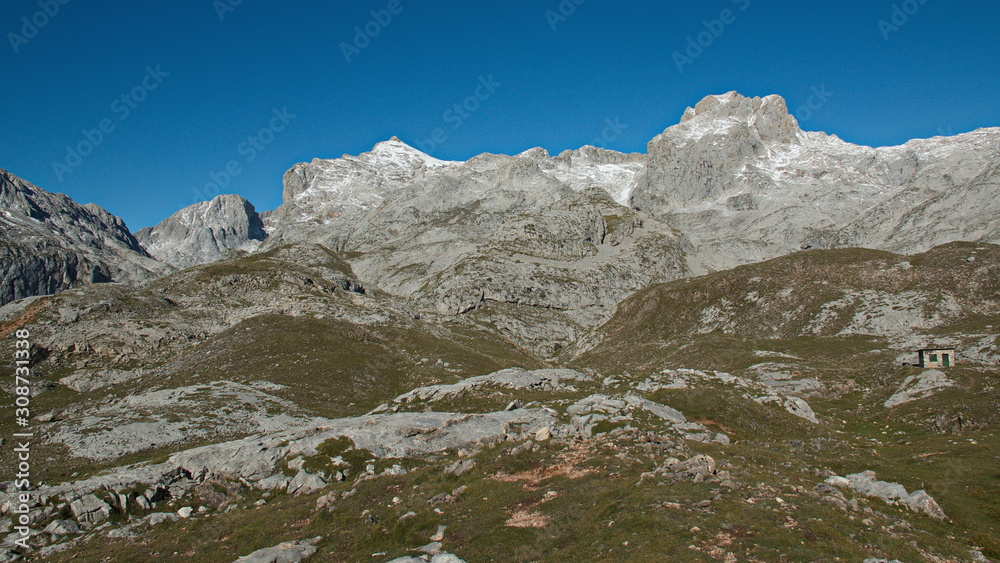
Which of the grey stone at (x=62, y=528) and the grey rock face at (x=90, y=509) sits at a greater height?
the grey rock face at (x=90, y=509)

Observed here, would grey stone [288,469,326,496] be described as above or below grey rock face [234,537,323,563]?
above

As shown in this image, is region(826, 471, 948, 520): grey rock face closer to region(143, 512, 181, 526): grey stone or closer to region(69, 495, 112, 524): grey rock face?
region(143, 512, 181, 526): grey stone

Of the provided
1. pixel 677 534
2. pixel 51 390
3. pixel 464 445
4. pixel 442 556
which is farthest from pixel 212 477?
pixel 51 390

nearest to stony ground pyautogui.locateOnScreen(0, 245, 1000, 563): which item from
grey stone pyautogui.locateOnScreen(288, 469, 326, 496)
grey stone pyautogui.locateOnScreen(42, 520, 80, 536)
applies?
grey stone pyautogui.locateOnScreen(42, 520, 80, 536)

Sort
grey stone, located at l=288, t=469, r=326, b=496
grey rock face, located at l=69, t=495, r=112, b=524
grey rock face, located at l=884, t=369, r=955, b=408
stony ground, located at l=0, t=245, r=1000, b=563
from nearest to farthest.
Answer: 1. stony ground, located at l=0, t=245, r=1000, b=563
2. grey rock face, located at l=69, t=495, r=112, b=524
3. grey stone, located at l=288, t=469, r=326, b=496
4. grey rock face, located at l=884, t=369, r=955, b=408

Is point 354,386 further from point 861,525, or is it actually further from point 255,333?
point 861,525

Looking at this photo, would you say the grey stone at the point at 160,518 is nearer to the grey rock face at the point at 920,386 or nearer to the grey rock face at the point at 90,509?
the grey rock face at the point at 90,509

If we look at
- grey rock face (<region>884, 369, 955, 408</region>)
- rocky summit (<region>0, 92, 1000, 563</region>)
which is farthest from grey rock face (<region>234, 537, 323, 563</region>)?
grey rock face (<region>884, 369, 955, 408</region>)

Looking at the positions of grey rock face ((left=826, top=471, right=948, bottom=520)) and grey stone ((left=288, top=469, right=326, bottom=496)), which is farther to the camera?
grey stone ((left=288, top=469, right=326, bottom=496))

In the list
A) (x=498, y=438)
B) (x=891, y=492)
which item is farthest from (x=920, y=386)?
(x=498, y=438)

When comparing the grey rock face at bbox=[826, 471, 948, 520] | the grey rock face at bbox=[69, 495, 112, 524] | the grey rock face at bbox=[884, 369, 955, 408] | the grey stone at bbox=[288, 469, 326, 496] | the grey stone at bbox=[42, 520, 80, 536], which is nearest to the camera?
the grey rock face at bbox=[826, 471, 948, 520]

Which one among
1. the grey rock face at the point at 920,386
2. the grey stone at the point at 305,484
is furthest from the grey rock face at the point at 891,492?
the grey rock face at the point at 920,386

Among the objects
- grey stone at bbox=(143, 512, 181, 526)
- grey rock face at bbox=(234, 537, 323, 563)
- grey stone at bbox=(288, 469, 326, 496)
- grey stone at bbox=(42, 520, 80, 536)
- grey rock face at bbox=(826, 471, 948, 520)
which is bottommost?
grey stone at bbox=(42, 520, 80, 536)

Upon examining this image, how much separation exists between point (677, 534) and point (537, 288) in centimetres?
18046
